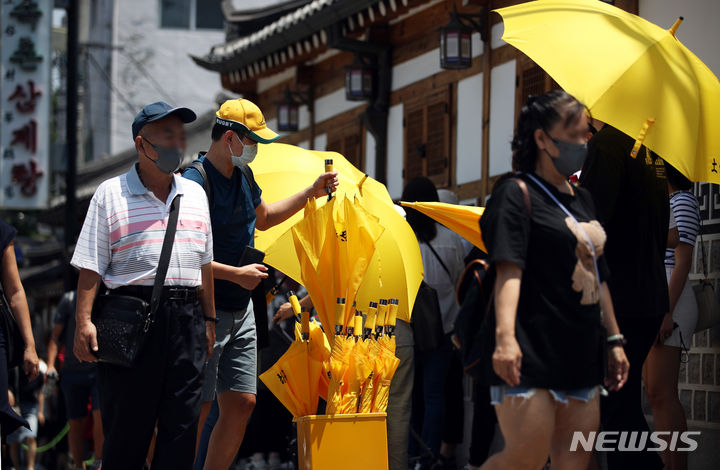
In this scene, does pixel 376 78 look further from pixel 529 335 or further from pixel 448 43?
pixel 529 335

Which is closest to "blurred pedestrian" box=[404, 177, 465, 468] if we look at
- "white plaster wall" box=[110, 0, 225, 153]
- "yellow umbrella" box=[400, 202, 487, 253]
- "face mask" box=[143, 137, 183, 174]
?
"yellow umbrella" box=[400, 202, 487, 253]

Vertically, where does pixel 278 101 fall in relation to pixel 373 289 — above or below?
above

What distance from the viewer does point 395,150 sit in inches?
515

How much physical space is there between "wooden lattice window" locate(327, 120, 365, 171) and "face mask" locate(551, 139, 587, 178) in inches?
361

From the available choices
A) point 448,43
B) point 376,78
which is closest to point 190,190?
point 448,43

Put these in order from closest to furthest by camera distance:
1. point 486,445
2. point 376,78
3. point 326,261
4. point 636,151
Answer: point 636,151, point 326,261, point 486,445, point 376,78

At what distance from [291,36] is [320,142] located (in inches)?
68.1

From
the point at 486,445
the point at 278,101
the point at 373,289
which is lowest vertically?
the point at 486,445

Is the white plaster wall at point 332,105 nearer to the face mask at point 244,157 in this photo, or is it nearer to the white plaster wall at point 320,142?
the white plaster wall at point 320,142

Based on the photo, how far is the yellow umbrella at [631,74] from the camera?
5551mm

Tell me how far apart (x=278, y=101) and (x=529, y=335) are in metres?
11.4

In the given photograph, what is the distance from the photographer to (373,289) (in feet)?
23.6

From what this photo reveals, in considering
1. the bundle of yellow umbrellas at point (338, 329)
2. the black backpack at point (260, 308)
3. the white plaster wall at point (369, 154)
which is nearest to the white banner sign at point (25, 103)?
the white plaster wall at point (369, 154)

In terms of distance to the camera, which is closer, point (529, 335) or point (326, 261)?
point (529, 335)
